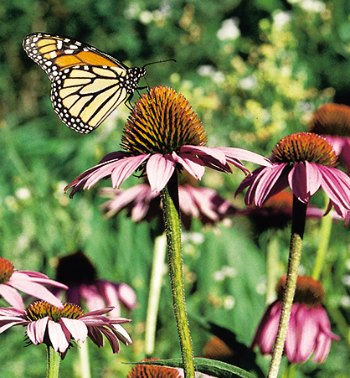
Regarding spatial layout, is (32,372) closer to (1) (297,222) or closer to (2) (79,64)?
(2) (79,64)

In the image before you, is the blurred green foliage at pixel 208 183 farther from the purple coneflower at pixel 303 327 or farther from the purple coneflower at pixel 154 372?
the purple coneflower at pixel 154 372

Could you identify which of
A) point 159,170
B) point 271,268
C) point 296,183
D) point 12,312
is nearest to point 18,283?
point 12,312

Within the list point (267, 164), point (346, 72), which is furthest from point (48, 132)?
point (267, 164)

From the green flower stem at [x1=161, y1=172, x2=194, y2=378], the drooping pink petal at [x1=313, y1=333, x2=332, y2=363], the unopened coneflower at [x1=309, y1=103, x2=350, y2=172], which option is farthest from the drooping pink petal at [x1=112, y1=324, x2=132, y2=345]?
the unopened coneflower at [x1=309, y1=103, x2=350, y2=172]

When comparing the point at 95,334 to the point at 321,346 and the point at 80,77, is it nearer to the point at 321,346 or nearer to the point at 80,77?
the point at 321,346

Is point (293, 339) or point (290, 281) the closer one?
point (290, 281)

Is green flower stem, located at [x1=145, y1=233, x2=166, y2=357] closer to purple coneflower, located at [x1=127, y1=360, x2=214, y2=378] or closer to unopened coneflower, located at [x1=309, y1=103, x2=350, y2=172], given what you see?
purple coneflower, located at [x1=127, y1=360, x2=214, y2=378]

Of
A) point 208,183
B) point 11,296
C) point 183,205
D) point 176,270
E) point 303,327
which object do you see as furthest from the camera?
point 208,183

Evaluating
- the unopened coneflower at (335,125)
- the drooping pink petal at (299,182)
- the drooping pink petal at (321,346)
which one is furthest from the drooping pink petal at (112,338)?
the unopened coneflower at (335,125)
